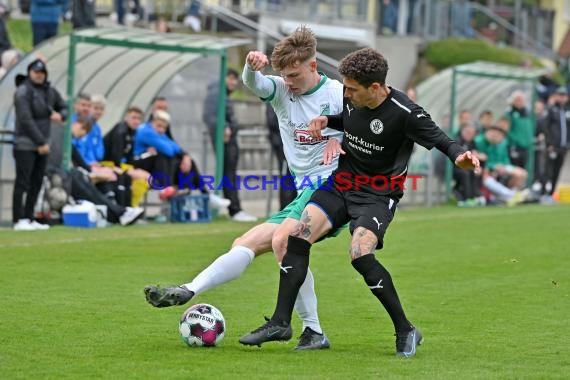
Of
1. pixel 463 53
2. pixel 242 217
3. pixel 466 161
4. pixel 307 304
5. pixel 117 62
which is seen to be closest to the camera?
pixel 466 161

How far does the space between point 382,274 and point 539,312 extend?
2704 millimetres

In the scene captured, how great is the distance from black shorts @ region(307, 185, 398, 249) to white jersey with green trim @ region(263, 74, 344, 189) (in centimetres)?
37

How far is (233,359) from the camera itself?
7918 millimetres

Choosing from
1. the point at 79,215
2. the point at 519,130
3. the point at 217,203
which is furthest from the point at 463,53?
the point at 79,215

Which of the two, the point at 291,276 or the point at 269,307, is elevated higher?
the point at 291,276

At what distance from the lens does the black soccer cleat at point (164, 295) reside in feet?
26.3

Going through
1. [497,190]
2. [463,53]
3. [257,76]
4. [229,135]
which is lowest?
[497,190]

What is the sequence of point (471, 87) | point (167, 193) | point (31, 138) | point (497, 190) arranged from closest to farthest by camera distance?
point (31, 138), point (167, 193), point (497, 190), point (471, 87)

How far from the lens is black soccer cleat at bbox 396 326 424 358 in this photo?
8133 millimetres

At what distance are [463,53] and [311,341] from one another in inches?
1210

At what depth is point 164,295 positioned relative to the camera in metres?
8.03

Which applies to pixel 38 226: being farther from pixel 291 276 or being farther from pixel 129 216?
pixel 291 276

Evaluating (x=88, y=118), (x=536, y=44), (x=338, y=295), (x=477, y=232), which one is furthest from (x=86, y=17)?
(x=536, y=44)

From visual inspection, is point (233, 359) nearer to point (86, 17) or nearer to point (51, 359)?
point (51, 359)
